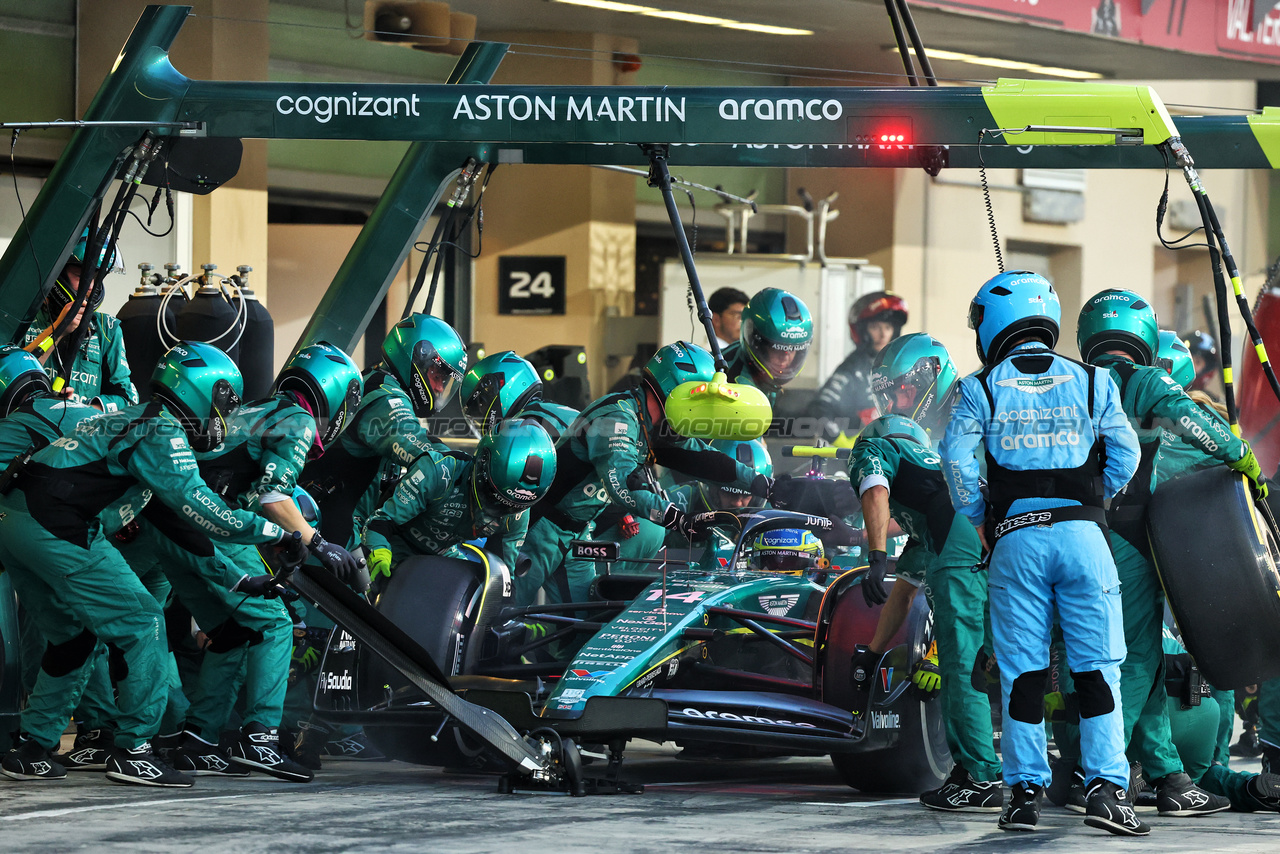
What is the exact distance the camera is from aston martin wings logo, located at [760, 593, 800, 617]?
7.63 m

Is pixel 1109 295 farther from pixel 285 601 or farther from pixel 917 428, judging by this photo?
pixel 285 601

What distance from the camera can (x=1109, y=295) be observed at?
7.37 m

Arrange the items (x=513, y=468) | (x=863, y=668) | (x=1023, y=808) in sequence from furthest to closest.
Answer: (x=513, y=468) → (x=863, y=668) → (x=1023, y=808)

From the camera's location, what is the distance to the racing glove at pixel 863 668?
688cm

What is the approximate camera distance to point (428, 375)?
9.03 metres

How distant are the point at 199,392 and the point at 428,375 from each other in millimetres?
1809

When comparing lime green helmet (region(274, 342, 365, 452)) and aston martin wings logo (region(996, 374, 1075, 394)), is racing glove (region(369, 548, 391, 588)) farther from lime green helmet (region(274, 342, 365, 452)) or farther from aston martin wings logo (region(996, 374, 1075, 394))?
aston martin wings logo (region(996, 374, 1075, 394))

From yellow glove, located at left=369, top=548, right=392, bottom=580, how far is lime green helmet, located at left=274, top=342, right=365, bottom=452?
0.57m

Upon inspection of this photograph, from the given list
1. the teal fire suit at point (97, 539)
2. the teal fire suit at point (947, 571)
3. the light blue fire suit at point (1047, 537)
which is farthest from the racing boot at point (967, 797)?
the teal fire suit at point (97, 539)

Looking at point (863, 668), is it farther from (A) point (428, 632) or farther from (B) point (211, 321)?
(B) point (211, 321)

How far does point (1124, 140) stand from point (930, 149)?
85 cm

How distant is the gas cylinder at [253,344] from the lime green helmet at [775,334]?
2594 mm

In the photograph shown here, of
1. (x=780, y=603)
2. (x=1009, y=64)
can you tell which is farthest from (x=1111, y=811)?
(x=1009, y=64)

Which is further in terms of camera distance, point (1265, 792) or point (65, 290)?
point (65, 290)
